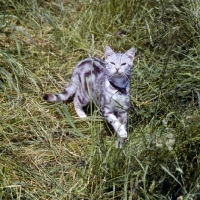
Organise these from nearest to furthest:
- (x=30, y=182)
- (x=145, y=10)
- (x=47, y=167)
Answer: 1. (x=30, y=182)
2. (x=47, y=167)
3. (x=145, y=10)

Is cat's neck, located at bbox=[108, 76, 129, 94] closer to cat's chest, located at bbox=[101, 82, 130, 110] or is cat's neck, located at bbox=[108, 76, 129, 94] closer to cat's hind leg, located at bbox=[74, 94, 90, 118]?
cat's chest, located at bbox=[101, 82, 130, 110]

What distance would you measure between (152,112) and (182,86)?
308 mm

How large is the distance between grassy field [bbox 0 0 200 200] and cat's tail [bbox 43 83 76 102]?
1.9 inches

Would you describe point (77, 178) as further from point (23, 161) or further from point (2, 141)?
point (2, 141)

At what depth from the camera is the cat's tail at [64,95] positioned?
3.12 m

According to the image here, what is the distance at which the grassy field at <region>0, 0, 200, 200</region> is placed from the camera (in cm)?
235

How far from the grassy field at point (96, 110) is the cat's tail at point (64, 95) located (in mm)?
48

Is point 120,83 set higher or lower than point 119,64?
lower

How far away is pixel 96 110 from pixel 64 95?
1.45 ft

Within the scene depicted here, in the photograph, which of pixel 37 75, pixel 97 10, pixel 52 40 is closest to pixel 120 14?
pixel 97 10

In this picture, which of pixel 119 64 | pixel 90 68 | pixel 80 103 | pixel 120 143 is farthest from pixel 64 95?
pixel 120 143

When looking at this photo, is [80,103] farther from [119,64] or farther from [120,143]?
[120,143]

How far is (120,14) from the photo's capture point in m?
3.70

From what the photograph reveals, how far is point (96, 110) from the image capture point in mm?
2766
